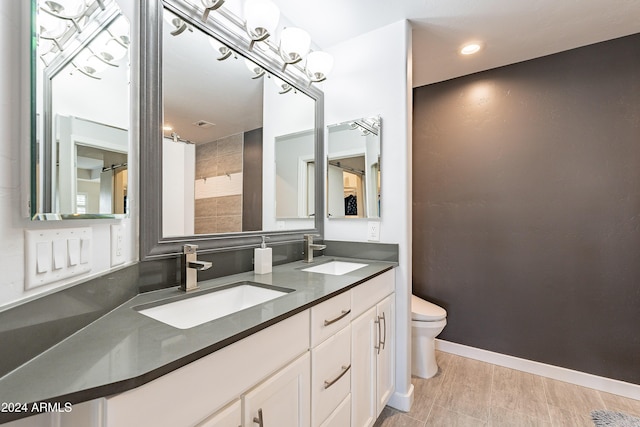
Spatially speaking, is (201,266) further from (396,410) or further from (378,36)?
(378,36)

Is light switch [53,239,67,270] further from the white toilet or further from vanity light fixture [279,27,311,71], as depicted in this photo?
the white toilet

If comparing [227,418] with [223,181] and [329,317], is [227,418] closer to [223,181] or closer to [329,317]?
[329,317]

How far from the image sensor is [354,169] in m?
2.00

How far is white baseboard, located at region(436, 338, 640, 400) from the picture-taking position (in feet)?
6.02

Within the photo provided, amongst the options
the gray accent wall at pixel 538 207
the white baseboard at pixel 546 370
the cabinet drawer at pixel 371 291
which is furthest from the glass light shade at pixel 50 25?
the white baseboard at pixel 546 370

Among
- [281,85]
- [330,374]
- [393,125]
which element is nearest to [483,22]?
[393,125]

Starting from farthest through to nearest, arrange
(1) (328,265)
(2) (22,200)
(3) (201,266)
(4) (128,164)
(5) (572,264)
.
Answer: (5) (572,264)
(1) (328,265)
(3) (201,266)
(4) (128,164)
(2) (22,200)

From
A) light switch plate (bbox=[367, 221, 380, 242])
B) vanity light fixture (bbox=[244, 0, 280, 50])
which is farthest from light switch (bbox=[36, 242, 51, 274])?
light switch plate (bbox=[367, 221, 380, 242])

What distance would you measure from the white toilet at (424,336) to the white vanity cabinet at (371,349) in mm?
433

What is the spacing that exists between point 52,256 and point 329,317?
0.85 m

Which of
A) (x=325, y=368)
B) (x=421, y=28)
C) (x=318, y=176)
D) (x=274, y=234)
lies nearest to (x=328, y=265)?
(x=274, y=234)

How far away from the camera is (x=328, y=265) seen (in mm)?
1847

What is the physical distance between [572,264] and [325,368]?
206 centimetres

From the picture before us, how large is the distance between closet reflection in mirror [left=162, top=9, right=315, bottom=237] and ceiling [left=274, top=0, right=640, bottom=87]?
51 cm
